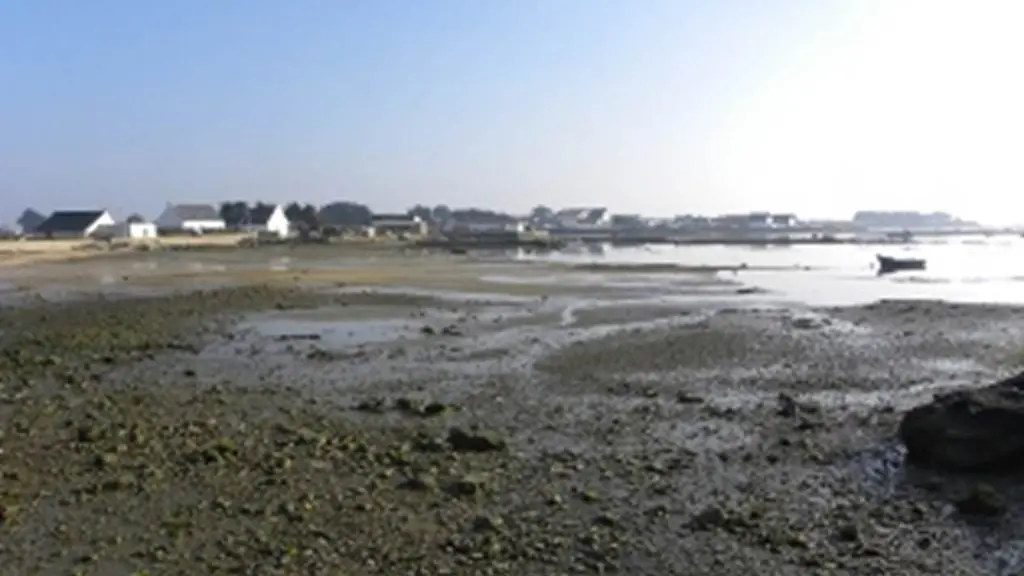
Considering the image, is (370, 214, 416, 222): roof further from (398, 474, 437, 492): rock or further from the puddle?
(398, 474, 437, 492): rock

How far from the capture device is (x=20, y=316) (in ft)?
90.7

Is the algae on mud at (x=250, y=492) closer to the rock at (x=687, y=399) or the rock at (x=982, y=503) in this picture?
Answer: the rock at (x=982, y=503)

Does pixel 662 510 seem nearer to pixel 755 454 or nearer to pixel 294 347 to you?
pixel 755 454

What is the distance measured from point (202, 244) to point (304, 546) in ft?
289

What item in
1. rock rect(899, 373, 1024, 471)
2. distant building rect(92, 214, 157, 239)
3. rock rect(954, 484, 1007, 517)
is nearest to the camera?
rock rect(954, 484, 1007, 517)

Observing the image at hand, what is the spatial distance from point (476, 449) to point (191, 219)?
137924 millimetres

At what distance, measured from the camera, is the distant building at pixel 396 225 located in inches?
5837

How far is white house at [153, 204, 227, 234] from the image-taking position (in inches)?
5448

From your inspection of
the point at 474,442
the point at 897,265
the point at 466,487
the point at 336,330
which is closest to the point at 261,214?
the point at 897,265

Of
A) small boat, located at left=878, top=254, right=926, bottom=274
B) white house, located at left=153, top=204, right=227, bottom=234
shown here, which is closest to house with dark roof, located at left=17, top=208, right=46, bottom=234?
white house, located at left=153, top=204, right=227, bottom=234

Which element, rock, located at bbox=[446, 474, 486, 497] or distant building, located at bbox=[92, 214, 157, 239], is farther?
distant building, located at bbox=[92, 214, 157, 239]

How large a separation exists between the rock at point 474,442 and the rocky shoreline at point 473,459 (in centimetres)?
3

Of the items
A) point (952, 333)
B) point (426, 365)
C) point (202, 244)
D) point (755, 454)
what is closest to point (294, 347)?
point (426, 365)

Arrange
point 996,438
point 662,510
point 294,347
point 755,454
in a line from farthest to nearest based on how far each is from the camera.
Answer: point 294,347 < point 755,454 < point 996,438 < point 662,510
